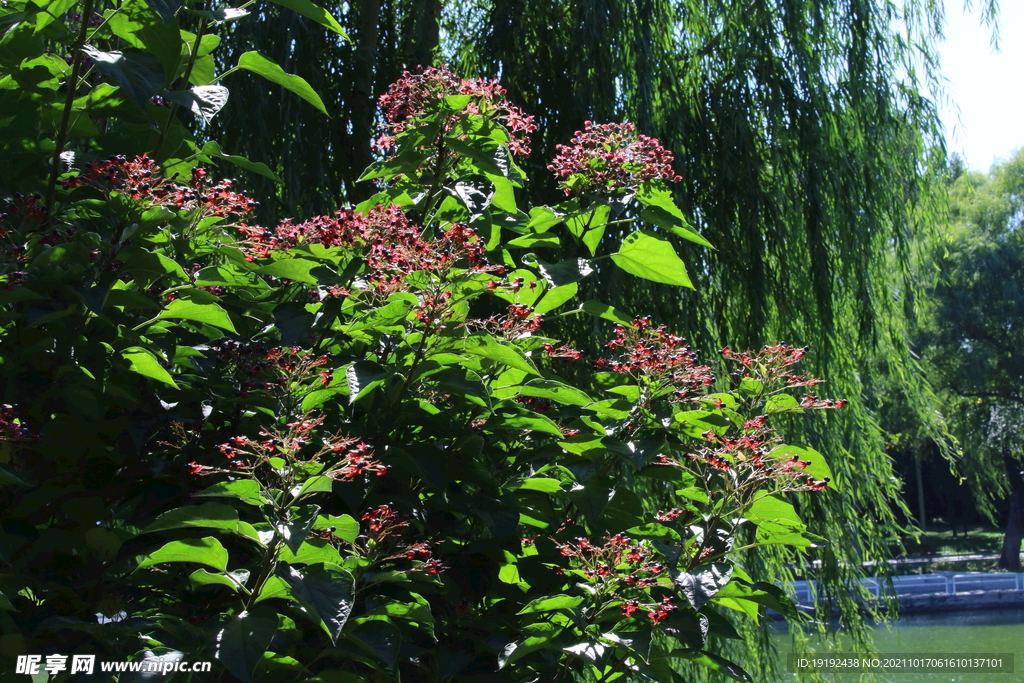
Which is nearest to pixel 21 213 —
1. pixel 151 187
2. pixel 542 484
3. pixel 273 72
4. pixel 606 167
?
pixel 151 187

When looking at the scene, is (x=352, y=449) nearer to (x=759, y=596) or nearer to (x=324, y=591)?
(x=324, y=591)

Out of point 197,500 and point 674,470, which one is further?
point 674,470

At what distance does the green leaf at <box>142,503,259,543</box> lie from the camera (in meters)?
1.00

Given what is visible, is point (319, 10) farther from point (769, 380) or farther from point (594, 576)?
point (769, 380)

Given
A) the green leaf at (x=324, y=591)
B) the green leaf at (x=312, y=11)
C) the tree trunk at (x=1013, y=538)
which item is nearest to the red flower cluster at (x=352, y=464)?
the green leaf at (x=324, y=591)

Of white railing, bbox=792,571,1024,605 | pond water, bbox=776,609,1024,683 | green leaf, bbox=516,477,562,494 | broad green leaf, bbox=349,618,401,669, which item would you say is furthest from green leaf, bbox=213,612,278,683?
white railing, bbox=792,571,1024,605

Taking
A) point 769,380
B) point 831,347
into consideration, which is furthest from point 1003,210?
point 769,380

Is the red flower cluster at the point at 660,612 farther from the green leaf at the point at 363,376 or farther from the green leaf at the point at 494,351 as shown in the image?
the green leaf at the point at 363,376

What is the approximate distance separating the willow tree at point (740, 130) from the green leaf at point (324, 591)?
2.23 m

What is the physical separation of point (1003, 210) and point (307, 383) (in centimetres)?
2219

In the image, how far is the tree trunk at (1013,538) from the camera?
22953 mm

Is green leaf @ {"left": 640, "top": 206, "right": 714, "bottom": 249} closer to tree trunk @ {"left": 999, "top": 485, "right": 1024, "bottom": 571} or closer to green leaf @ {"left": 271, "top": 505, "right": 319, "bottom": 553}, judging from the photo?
green leaf @ {"left": 271, "top": 505, "right": 319, "bottom": 553}

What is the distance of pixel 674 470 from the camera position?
155 centimetres

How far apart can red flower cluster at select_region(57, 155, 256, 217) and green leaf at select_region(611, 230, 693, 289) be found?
659 mm
